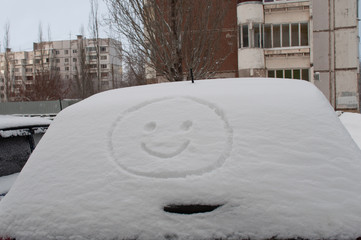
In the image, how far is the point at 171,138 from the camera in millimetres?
1713

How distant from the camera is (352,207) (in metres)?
1.38

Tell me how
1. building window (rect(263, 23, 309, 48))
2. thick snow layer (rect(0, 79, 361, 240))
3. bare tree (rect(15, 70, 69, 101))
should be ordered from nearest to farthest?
thick snow layer (rect(0, 79, 361, 240)) < building window (rect(263, 23, 309, 48)) < bare tree (rect(15, 70, 69, 101))

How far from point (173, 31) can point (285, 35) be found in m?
11.1

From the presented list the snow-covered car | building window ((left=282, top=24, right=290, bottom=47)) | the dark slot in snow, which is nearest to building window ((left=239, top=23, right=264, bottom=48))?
building window ((left=282, top=24, right=290, bottom=47))

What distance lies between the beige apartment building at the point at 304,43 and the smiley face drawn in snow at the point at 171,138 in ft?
53.6

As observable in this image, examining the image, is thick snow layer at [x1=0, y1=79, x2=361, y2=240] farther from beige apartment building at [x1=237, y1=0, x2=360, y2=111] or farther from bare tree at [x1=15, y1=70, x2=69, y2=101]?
bare tree at [x1=15, y1=70, x2=69, y2=101]

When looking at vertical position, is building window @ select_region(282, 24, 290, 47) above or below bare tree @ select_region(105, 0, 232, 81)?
above

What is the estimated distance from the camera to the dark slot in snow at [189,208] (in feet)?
4.73

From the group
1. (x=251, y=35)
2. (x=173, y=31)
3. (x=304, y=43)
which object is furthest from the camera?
(x=304, y=43)

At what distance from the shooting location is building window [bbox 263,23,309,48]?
18.3 meters

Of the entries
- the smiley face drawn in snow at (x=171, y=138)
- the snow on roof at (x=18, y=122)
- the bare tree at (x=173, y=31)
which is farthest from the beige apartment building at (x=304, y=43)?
the smiley face drawn in snow at (x=171, y=138)

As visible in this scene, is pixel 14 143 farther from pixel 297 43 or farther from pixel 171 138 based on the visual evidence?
pixel 297 43

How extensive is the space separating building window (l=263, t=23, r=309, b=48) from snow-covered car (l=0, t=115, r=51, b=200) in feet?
54.4

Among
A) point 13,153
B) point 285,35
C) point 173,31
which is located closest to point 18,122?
point 13,153
